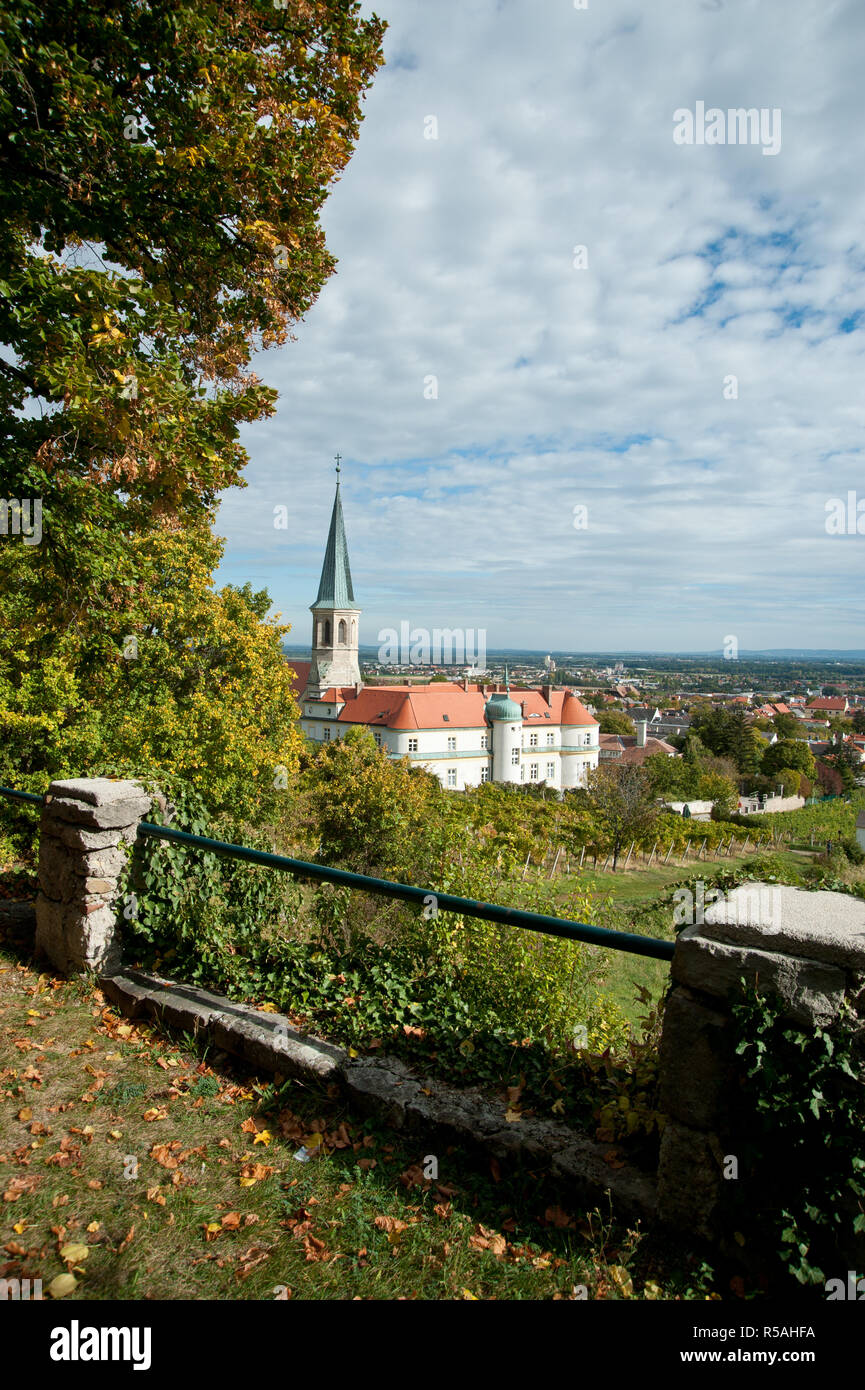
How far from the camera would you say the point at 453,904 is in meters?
3.03

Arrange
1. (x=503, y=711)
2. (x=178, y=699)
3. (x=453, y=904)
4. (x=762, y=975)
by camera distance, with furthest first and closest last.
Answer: (x=503, y=711), (x=178, y=699), (x=453, y=904), (x=762, y=975)

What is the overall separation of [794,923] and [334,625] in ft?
252

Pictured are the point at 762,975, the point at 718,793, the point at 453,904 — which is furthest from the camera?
the point at 718,793

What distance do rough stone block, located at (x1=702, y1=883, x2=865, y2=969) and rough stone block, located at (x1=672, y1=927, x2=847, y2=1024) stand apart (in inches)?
1.1

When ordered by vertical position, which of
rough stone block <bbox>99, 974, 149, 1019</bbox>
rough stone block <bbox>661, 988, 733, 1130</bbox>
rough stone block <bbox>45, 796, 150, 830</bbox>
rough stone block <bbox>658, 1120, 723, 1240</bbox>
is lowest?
rough stone block <bbox>99, 974, 149, 1019</bbox>

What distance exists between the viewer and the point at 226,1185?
2697 millimetres

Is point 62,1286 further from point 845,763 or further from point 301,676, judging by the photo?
point 845,763

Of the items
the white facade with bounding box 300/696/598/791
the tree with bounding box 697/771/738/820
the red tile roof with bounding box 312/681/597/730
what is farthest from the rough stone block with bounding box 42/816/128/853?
the red tile roof with bounding box 312/681/597/730

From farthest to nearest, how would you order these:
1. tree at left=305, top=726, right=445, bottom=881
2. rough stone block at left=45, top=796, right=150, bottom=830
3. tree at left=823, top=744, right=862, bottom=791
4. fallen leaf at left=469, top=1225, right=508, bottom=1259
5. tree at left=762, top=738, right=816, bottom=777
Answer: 1. tree at left=762, top=738, right=816, bottom=777
2. tree at left=823, top=744, right=862, bottom=791
3. tree at left=305, top=726, right=445, bottom=881
4. rough stone block at left=45, top=796, right=150, bottom=830
5. fallen leaf at left=469, top=1225, right=508, bottom=1259

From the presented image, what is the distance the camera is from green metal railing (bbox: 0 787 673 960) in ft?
8.48

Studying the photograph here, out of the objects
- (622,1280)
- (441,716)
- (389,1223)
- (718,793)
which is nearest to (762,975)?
(622,1280)

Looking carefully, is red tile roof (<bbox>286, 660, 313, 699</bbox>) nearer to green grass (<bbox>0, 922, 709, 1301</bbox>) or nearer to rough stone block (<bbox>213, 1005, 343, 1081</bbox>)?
rough stone block (<bbox>213, 1005, 343, 1081</bbox>)

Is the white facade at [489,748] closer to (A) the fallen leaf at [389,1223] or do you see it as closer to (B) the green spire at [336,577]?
(B) the green spire at [336,577]

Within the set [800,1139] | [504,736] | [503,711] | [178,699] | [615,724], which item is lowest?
[615,724]
